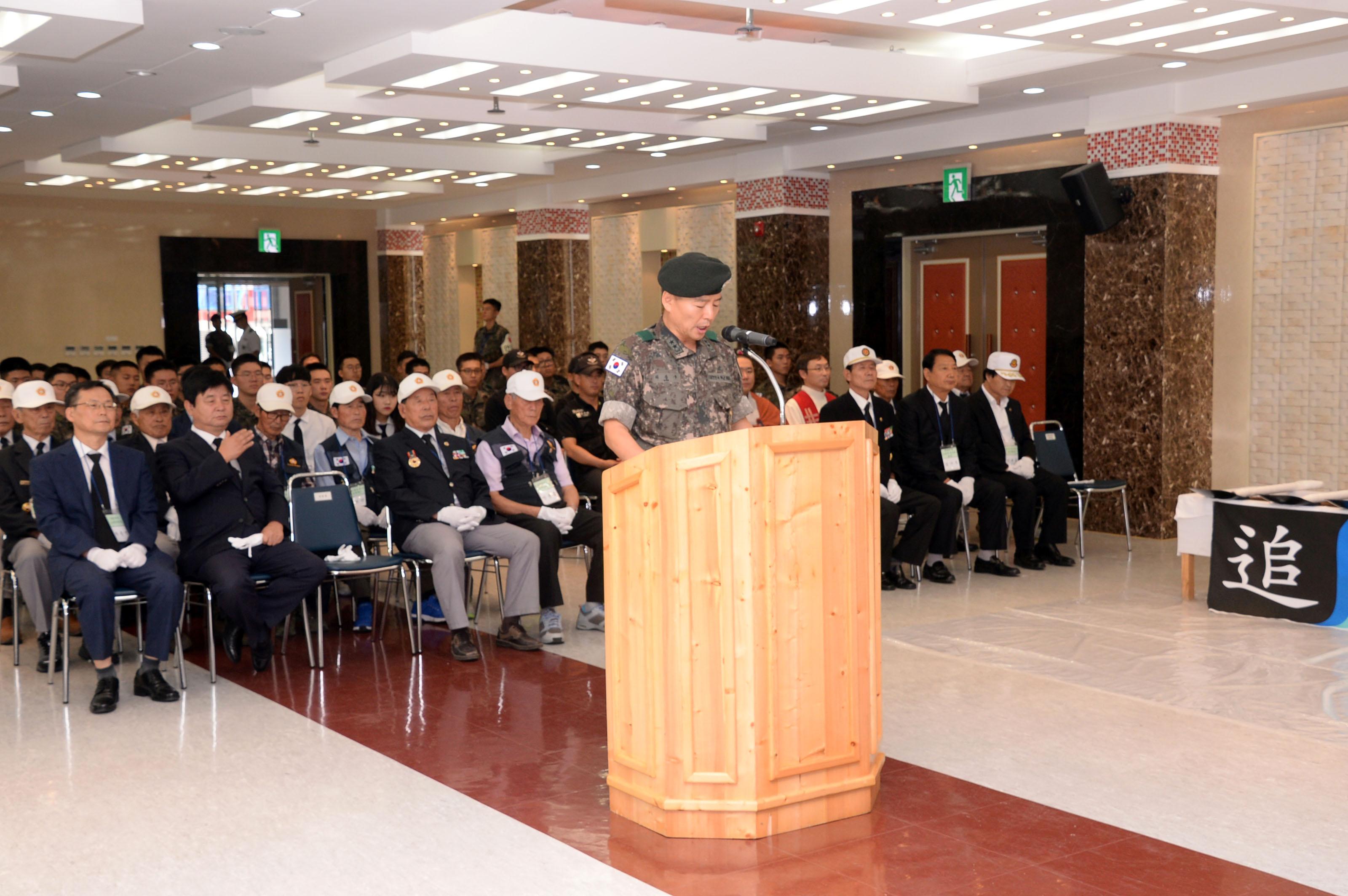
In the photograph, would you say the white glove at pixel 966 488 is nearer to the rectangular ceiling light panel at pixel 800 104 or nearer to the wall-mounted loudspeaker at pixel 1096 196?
the wall-mounted loudspeaker at pixel 1096 196

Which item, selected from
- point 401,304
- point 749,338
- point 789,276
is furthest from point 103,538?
point 401,304

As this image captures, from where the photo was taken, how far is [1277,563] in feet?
23.7

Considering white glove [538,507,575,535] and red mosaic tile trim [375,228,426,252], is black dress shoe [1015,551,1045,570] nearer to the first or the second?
white glove [538,507,575,535]

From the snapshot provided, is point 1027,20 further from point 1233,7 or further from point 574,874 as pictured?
point 574,874

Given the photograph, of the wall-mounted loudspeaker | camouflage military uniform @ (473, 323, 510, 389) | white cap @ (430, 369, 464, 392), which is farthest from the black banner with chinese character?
camouflage military uniform @ (473, 323, 510, 389)

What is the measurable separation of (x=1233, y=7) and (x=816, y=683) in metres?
4.84

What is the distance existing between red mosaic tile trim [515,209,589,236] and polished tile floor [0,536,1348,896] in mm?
10731

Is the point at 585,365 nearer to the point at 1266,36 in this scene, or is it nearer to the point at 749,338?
the point at 1266,36

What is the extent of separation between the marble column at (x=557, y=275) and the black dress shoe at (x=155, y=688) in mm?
10796

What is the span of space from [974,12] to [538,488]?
138 inches

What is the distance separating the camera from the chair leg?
9.32 meters

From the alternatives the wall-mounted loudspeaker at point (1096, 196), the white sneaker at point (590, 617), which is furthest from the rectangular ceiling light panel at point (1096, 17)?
the white sneaker at point (590, 617)

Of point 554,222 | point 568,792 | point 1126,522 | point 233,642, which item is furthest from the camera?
point 554,222

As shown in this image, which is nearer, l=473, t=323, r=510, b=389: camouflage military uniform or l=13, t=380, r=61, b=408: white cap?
l=13, t=380, r=61, b=408: white cap
